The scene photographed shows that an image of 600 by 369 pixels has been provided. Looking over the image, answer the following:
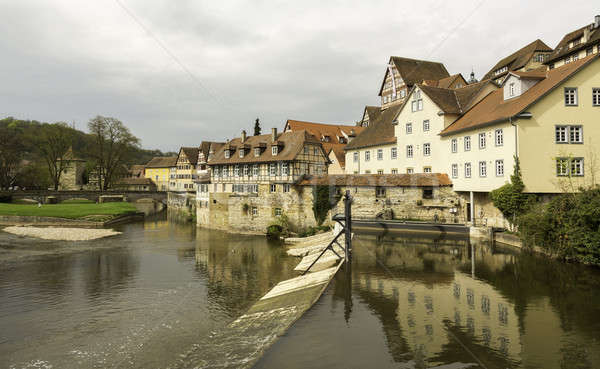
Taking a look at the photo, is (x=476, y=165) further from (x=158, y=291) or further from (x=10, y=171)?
(x=10, y=171)

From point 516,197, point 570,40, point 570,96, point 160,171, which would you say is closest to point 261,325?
point 516,197

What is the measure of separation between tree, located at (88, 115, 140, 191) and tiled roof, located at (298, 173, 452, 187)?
42589 mm

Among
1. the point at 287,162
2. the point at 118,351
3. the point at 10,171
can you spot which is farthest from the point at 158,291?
the point at 10,171

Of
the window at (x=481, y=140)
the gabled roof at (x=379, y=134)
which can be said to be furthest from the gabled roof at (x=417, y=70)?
the window at (x=481, y=140)

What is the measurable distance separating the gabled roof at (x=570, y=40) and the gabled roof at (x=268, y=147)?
Answer: 97.9 feet

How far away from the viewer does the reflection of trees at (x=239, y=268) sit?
59.1 ft

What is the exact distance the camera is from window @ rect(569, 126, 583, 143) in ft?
79.2

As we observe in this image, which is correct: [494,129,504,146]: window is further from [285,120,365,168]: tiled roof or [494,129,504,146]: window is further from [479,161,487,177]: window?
[285,120,365,168]: tiled roof

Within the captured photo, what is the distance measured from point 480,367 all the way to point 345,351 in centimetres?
327

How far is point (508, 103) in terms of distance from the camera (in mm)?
26984

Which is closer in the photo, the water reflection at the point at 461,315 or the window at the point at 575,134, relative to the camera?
the water reflection at the point at 461,315

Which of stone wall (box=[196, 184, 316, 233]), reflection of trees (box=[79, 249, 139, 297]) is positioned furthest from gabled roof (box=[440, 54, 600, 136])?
reflection of trees (box=[79, 249, 139, 297])

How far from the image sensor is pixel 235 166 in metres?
42.2

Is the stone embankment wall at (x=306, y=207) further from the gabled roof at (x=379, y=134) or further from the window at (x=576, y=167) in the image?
the window at (x=576, y=167)
